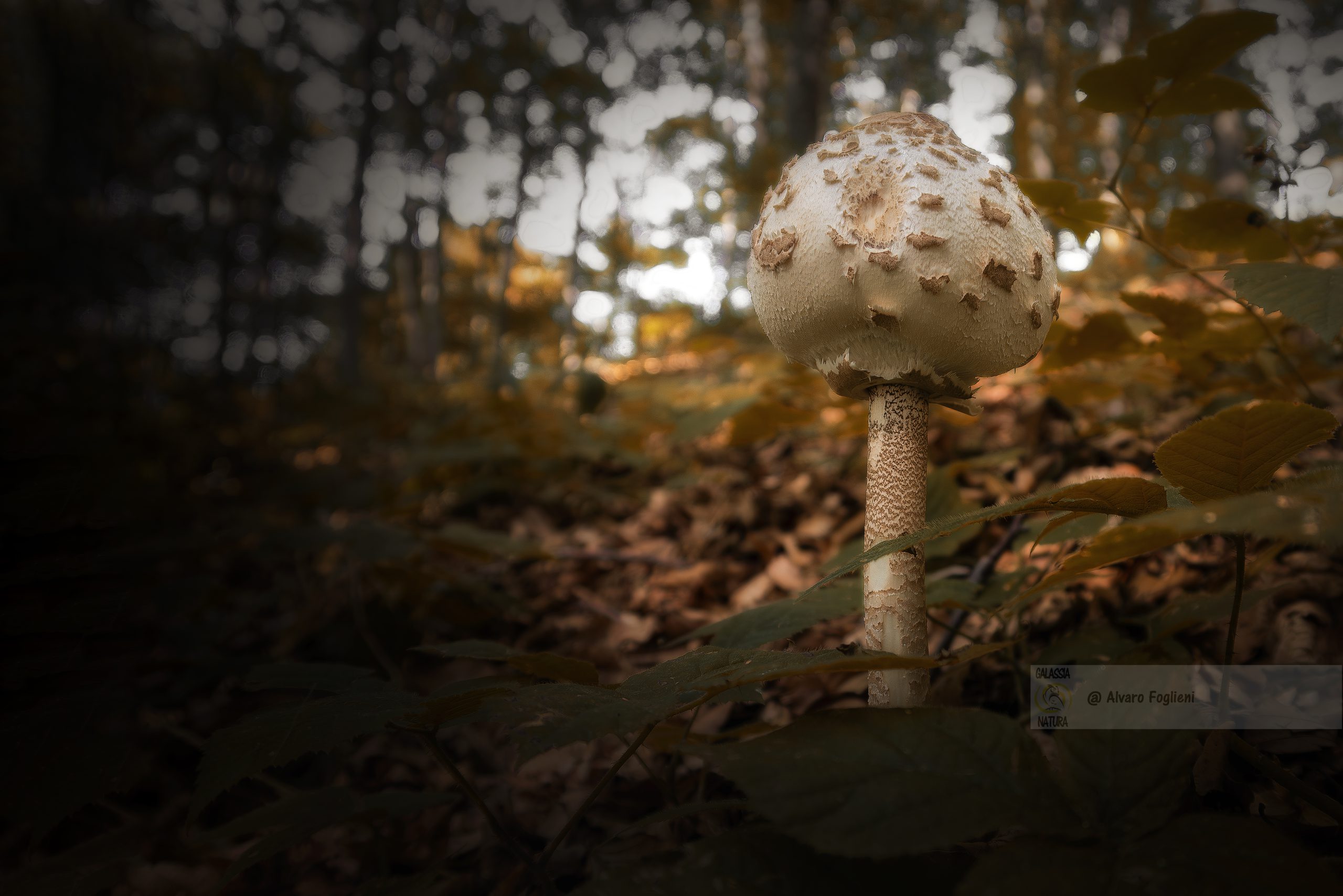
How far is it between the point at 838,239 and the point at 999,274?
30 centimetres

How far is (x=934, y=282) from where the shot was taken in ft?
3.88

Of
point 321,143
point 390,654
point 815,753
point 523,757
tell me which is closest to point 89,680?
point 390,654

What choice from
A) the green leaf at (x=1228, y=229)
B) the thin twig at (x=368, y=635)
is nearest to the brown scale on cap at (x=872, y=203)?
the green leaf at (x=1228, y=229)

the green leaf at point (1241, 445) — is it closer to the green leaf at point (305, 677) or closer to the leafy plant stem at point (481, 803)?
the leafy plant stem at point (481, 803)

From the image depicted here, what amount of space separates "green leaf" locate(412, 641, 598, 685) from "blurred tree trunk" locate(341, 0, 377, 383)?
12036 mm

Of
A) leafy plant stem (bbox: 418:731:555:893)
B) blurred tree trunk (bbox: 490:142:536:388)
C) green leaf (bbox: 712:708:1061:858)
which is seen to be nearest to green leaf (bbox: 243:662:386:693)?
leafy plant stem (bbox: 418:731:555:893)

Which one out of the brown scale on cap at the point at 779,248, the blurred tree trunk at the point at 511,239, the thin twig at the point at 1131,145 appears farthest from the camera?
the blurred tree trunk at the point at 511,239

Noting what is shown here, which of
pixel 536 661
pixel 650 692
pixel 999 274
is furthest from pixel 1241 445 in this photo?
pixel 536 661

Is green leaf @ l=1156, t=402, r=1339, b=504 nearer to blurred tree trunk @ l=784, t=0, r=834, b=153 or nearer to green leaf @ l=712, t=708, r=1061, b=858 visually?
green leaf @ l=712, t=708, r=1061, b=858

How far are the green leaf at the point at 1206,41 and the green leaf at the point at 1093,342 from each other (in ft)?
1.88

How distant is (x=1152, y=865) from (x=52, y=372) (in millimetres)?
3786

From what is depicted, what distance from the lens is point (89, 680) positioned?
1.59 m

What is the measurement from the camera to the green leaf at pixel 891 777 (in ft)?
2.38

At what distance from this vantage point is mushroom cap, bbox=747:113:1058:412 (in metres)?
1.20
